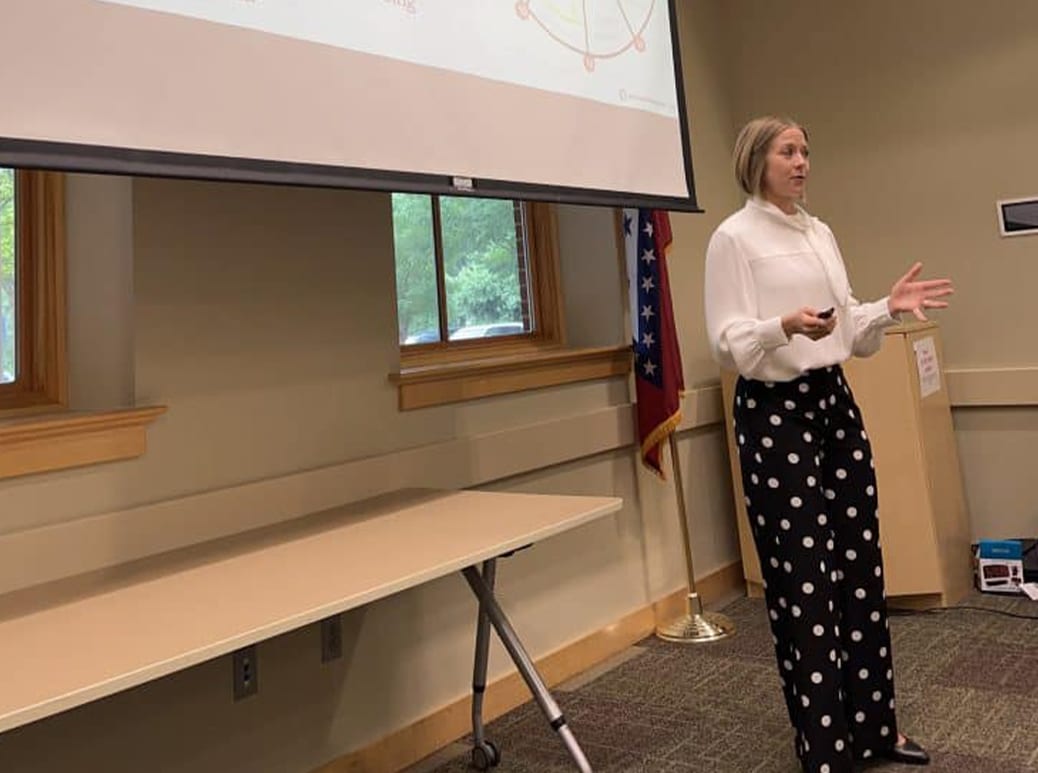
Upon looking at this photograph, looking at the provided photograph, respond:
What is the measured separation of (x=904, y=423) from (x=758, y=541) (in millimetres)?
1410

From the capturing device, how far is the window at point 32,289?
183 centimetres

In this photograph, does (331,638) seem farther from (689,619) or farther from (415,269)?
(689,619)

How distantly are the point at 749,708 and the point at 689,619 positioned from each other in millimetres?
717

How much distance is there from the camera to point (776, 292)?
1.89 metres

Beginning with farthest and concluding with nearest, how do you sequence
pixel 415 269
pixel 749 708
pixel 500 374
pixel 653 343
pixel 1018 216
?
pixel 1018 216 → pixel 653 343 → pixel 415 269 → pixel 500 374 → pixel 749 708

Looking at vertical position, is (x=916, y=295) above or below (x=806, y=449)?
above

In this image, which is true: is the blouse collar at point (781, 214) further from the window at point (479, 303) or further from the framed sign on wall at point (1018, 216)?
the framed sign on wall at point (1018, 216)

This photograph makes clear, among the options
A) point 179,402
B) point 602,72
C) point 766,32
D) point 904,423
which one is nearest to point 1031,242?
point 904,423

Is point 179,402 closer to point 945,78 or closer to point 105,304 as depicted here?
point 105,304

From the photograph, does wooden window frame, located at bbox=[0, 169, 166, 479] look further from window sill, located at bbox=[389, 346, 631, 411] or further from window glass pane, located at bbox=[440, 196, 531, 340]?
window glass pane, located at bbox=[440, 196, 531, 340]

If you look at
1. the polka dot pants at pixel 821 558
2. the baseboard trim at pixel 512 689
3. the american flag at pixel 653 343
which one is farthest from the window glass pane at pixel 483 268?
the polka dot pants at pixel 821 558

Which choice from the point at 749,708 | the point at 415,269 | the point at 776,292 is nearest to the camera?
the point at 776,292

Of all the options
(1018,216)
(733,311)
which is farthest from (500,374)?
(1018,216)

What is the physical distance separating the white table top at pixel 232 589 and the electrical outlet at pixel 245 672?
261 millimetres
